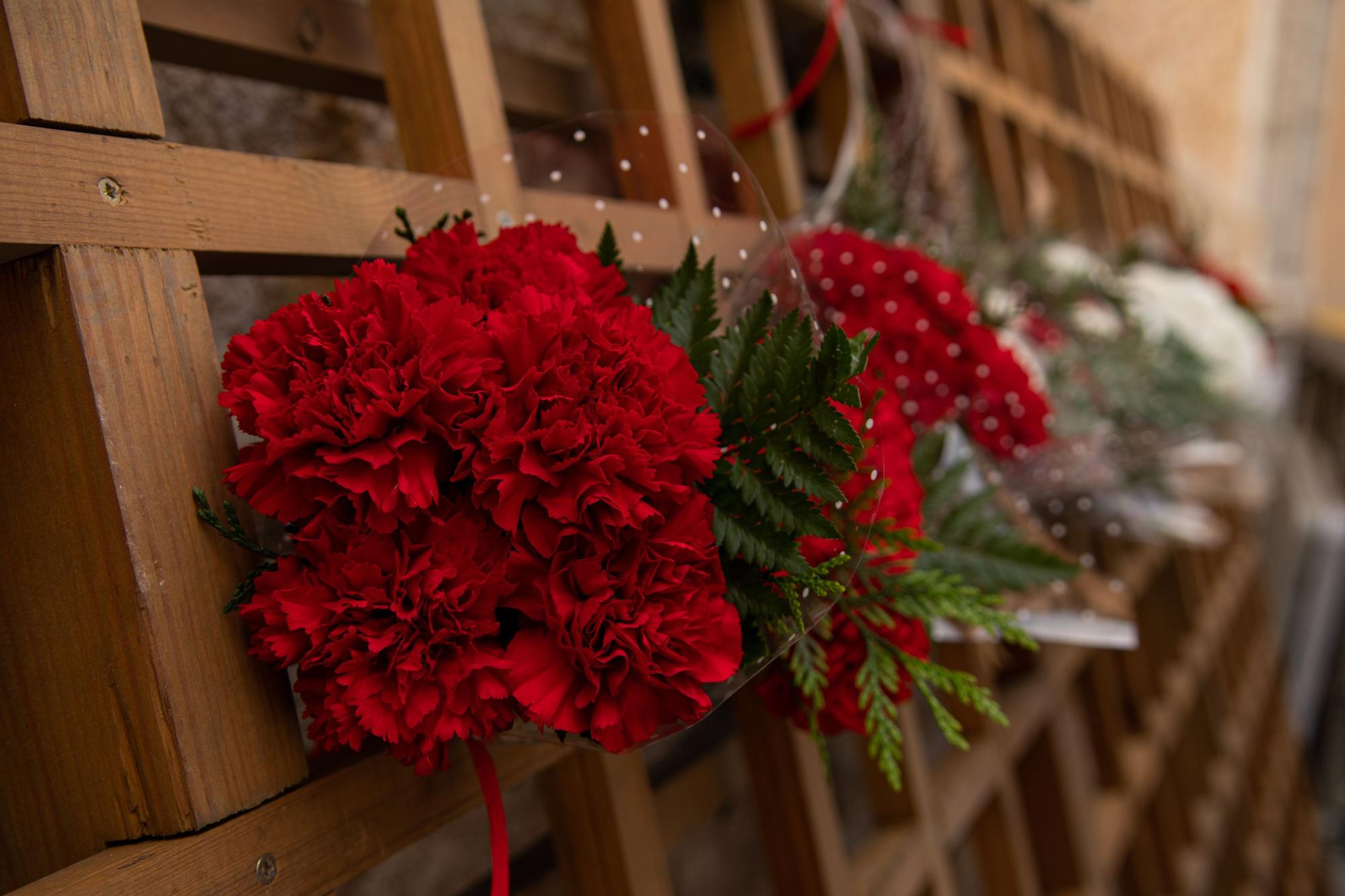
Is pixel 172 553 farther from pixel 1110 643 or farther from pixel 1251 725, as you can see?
pixel 1251 725

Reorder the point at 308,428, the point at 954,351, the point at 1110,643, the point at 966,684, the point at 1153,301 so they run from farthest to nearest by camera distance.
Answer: the point at 1153,301, the point at 1110,643, the point at 954,351, the point at 966,684, the point at 308,428

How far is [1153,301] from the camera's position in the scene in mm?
1465

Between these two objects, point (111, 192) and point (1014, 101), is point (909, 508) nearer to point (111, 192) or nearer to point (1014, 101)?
point (111, 192)

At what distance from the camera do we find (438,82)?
0.63 meters

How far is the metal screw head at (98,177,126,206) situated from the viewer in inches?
17.3

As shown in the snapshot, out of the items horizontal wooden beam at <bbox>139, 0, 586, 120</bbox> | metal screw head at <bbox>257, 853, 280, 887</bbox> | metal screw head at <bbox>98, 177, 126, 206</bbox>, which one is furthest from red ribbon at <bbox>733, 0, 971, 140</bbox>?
metal screw head at <bbox>257, 853, 280, 887</bbox>

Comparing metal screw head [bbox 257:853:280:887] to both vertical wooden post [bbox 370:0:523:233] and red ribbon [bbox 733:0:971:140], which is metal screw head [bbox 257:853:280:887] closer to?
vertical wooden post [bbox 370:0:523:233]

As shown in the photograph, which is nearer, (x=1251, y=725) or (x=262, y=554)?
(x=262, y=554)

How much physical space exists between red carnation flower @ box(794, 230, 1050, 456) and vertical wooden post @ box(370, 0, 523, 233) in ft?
0.72

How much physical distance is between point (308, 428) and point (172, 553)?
4.0 inches

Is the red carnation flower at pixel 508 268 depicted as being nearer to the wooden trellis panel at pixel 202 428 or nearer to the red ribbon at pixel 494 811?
the wooden trellis panel at pixel 202 428

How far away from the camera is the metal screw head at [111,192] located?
44 centimetres

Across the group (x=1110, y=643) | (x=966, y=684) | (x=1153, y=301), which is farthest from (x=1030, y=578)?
(x=1153, y=301)

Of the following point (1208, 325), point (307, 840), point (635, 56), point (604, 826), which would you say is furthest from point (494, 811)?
point (1208, 325)
